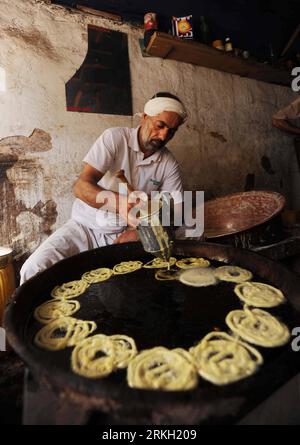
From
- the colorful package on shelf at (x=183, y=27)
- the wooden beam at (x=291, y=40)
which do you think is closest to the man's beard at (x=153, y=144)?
the colorful package on shelf at (x=183, y=27)

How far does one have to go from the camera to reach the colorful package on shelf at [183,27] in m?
4.24

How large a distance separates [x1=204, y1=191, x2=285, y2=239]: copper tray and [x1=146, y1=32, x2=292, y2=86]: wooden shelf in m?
2.68

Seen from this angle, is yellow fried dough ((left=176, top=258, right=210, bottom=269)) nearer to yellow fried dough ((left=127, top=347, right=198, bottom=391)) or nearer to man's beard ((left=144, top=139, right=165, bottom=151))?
yellow fried dough ((left=127, top=347, right=198, bottom=391))

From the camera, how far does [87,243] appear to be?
2957mm

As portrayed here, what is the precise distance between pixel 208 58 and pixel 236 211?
3041 millimetres

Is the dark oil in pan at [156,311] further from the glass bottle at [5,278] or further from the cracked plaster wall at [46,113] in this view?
the cracked plaster wall at [46,113]

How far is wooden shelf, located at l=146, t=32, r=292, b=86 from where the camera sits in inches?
155

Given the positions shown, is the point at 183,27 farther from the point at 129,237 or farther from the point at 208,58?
the point at 129,237

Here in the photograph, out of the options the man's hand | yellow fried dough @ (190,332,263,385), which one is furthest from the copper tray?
yellow fried dough @ (190,332,263,385)

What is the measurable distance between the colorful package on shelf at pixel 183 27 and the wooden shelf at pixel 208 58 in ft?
0.91

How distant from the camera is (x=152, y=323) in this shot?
1.44m
